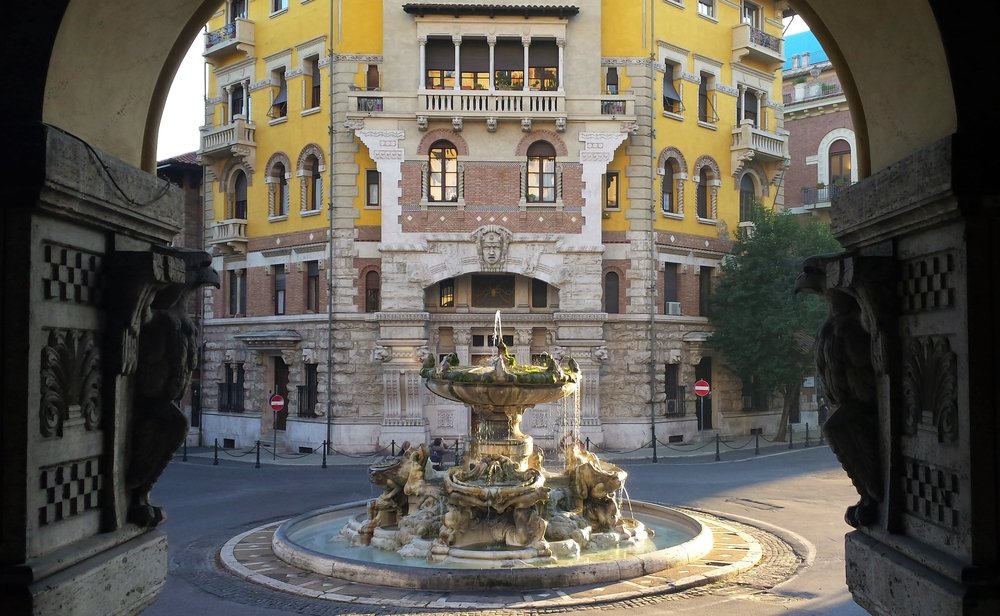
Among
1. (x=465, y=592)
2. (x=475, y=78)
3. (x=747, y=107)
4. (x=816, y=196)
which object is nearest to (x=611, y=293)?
(x=475, y=78)

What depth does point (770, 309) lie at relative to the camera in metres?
31.5

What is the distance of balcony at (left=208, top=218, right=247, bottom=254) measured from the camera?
33.4 m

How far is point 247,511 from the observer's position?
18.6 meters

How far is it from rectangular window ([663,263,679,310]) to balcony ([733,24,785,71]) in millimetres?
9488

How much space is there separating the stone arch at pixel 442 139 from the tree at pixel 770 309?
37.5 ft

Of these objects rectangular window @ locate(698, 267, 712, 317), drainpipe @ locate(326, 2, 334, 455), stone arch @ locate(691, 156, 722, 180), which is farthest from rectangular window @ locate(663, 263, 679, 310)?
drainpipe @ locate(326, 2, 334, 455)

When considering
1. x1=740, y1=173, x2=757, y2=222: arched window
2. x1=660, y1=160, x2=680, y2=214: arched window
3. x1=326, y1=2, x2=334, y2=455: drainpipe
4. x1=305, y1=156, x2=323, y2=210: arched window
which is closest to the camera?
x1=326, y1=2, x2=334, y2=455: drainpipe

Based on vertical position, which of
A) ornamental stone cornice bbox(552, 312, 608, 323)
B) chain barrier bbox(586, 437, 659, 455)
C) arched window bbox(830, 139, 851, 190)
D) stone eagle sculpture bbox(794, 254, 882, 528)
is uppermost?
arched window bbox(830, 139, 851, 190)

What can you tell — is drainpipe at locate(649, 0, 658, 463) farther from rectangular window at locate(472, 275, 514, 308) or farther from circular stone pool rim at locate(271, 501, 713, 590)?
circular stone pool rim at locate(271, 501, 713, 590)

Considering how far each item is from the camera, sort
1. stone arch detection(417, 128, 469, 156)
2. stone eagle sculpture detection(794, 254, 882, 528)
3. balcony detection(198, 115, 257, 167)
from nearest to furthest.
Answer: stone eagle sculpture detection(794, 254, 882, 528) < stone arch detection(417, 128, 469, 156) < balcony detection(198, 115, 257, 167)

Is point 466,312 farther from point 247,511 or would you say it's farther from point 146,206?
point 146,206

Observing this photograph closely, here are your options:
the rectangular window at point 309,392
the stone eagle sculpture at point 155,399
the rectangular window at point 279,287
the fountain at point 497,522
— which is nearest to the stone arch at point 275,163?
the rectangular window at point 279,287

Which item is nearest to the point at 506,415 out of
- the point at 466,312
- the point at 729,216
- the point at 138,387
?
the point at 138,387

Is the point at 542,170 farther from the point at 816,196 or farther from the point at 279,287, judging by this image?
the point at 816,196
